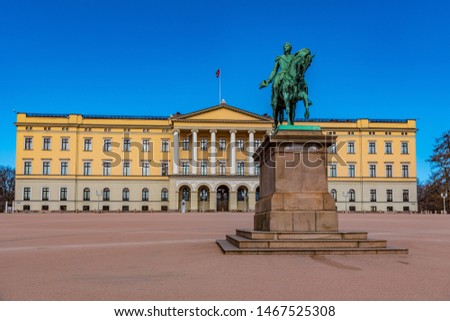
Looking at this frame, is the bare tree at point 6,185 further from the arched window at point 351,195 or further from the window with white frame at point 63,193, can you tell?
the arched window at point 351,195

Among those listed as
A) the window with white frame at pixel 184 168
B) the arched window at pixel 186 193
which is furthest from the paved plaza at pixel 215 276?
the window with white frame at pixel 184 168

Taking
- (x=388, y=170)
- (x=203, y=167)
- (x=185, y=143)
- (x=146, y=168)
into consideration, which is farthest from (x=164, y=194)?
(x=388, y=170)

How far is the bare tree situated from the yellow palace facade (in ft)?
55.3

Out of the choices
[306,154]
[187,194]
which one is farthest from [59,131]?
[306,154]

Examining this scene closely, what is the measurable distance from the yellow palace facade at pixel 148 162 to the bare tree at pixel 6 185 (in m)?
16.8

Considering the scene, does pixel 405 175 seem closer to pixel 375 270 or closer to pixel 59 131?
pixel 59 131

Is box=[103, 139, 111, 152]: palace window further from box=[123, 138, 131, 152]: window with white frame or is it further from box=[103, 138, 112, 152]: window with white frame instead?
box=[123, 138, 131, 152]: window with white frame

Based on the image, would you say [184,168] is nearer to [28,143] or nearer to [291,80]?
[28,143]

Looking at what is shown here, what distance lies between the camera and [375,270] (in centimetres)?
862

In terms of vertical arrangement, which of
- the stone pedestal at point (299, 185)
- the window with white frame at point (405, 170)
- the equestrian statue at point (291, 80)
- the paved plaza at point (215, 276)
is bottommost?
the paved plaza at point (215, 276)

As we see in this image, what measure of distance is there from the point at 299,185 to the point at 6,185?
88218 mm

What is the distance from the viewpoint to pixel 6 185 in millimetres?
90938

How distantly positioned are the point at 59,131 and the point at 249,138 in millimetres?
27982

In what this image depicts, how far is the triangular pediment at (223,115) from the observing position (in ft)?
243
